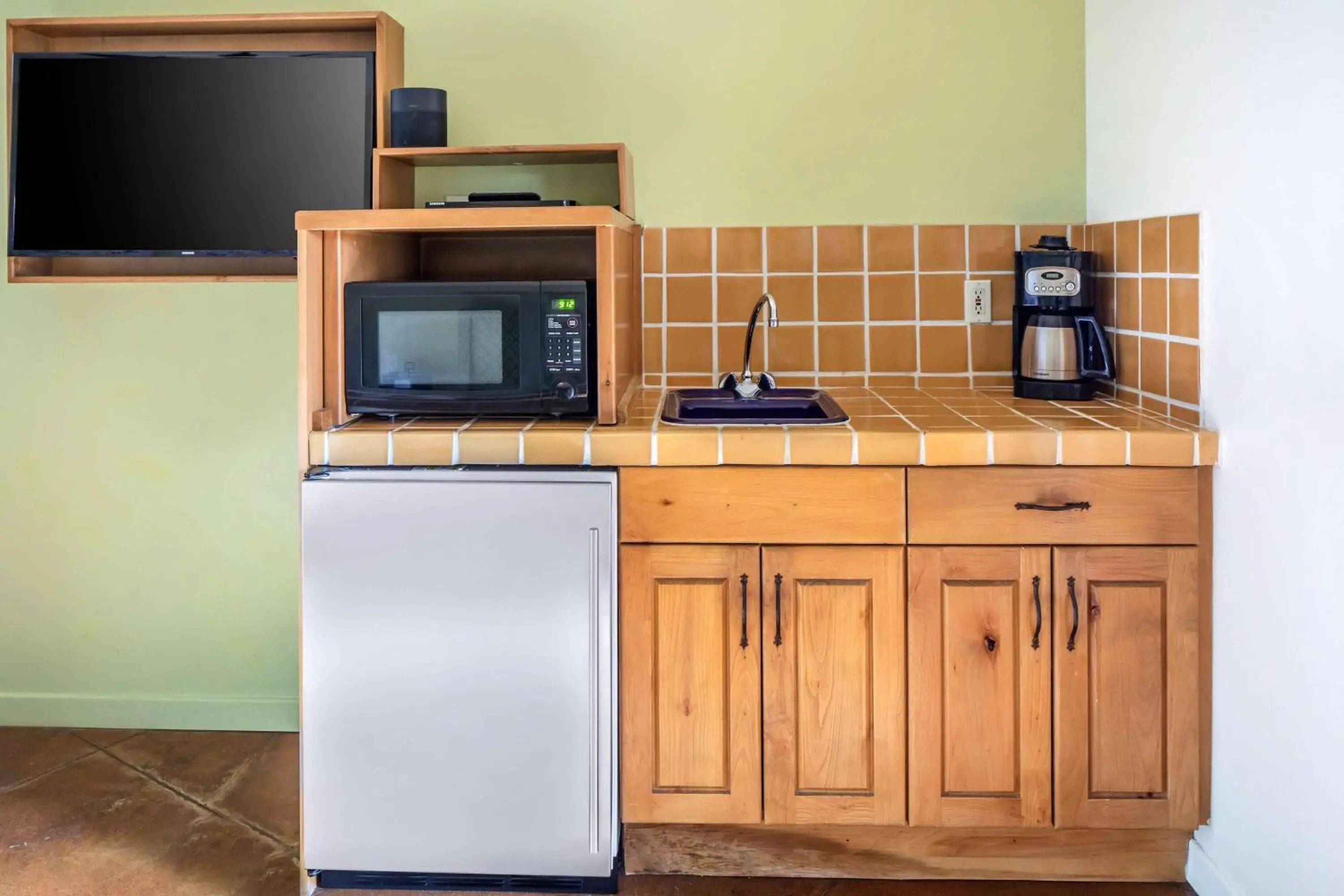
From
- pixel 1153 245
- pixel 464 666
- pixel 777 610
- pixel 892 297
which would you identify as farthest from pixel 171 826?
pixel 1153 245

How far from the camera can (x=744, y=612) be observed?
6.65 feet

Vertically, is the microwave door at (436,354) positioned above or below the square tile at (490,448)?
above

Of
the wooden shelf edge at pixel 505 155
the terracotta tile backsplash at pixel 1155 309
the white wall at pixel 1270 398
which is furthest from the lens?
the wooden shelf edge at pixel 505 155

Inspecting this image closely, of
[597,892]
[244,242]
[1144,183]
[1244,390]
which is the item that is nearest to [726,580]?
[597,892]

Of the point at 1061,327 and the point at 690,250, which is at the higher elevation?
the point at 690,250

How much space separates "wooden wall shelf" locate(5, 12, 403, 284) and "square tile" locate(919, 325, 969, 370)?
137cm

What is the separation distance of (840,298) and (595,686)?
118cm

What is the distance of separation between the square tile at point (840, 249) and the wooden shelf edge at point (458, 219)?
0.74m

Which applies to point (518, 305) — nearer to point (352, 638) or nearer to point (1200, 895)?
point (352, 638)

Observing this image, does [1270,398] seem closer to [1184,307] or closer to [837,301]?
[1184,307]

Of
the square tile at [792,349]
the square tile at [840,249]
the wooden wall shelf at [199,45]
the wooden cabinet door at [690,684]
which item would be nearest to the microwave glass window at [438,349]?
the wooden cabinet door at [690,684]

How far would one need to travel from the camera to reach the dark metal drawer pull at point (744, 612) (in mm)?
2021

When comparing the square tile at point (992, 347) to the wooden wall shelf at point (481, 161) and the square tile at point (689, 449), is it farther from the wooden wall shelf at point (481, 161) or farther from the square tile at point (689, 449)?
the square tile at point (689, 449)

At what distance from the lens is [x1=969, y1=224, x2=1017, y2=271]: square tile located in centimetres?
266
